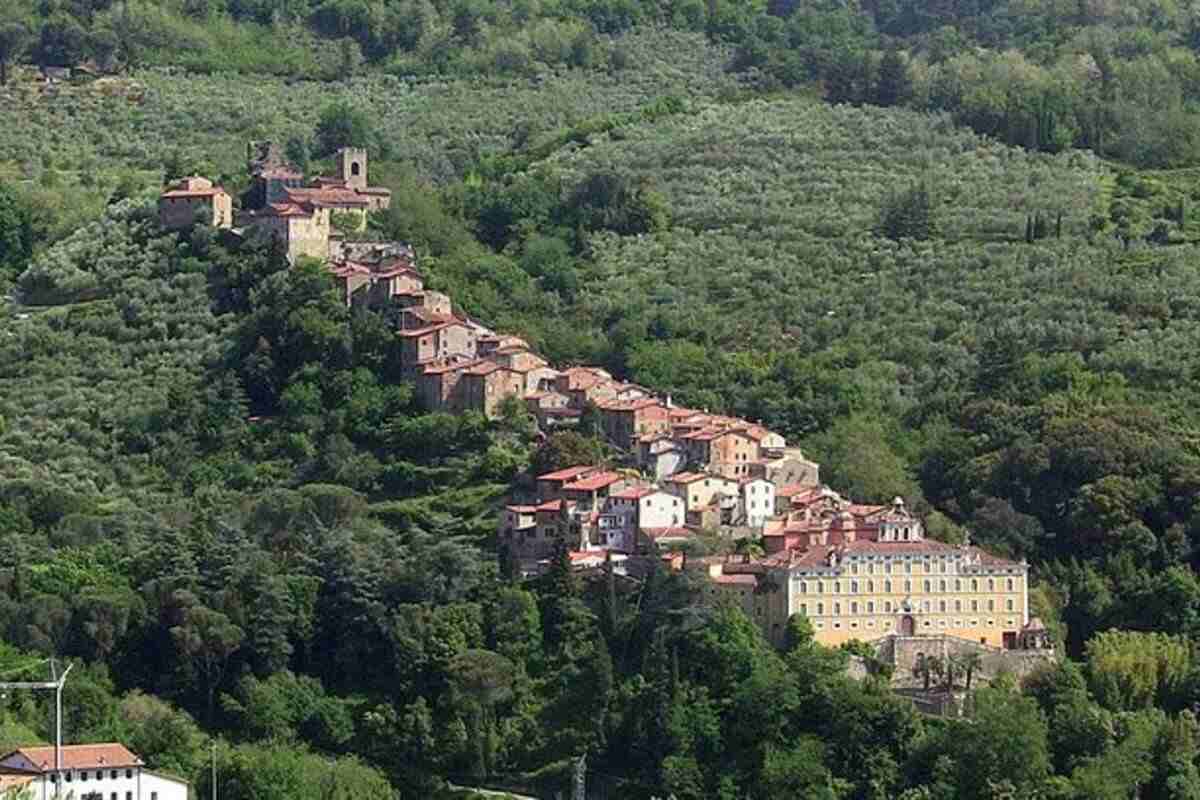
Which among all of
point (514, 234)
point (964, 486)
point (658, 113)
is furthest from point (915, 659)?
point (658, 113)

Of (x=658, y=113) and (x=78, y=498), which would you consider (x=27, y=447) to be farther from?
(x=658, y=113)

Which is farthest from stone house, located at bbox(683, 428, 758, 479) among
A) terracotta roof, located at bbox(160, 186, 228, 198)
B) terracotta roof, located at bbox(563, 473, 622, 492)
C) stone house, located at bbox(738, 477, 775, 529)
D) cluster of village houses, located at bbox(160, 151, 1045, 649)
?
terracotta roof, located at bbox(160, 186, 228, 198)

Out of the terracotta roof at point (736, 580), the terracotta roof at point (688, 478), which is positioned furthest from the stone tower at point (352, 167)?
the terracotta roof at point (736, 580)

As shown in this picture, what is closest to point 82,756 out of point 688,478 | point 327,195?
point 688,478

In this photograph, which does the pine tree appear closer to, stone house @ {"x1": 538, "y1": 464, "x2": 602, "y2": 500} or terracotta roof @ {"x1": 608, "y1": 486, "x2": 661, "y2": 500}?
stone house @ {"x1": 538, "y1": 464, "x2": 602, "y2": 500}

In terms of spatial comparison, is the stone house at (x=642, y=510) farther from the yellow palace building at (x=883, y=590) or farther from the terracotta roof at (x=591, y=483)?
the yellow palace building at (x=883, y=590)

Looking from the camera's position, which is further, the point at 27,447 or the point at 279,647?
the point at 27,447
